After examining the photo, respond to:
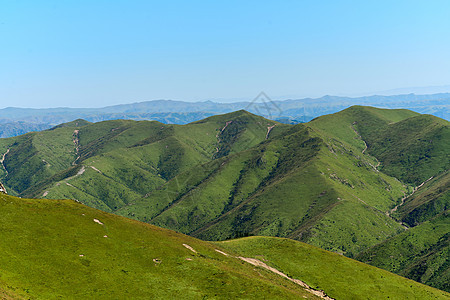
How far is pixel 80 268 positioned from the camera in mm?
65250

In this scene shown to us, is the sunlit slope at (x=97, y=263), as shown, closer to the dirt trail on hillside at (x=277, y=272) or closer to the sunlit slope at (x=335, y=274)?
the dirt trail on hillside at (x=277, y=272)

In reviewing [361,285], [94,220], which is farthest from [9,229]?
[361,285]

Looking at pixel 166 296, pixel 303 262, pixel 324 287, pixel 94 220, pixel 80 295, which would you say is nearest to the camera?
pixel 80 295

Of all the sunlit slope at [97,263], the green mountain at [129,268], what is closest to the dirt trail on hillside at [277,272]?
the green mountain at [129,268]

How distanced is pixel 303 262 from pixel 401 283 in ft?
105

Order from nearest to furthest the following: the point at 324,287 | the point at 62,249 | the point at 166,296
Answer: the point at 166,296, the point at 62,249, the point at 324,287

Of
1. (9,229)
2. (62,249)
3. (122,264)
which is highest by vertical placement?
(9,229)

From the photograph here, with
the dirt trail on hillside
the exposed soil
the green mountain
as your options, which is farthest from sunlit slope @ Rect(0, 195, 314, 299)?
the exposed soil

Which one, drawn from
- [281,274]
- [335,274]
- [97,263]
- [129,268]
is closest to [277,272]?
[281,274]

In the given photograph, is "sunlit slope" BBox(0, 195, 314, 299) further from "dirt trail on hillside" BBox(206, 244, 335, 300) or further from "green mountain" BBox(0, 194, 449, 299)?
"dirt trail on hillside" BBox(206, 244, 335, 300)

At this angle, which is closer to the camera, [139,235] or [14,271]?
[14,271]

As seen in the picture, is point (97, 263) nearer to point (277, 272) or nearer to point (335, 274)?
point (277, 272)

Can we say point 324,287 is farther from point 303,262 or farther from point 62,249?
point 62,249

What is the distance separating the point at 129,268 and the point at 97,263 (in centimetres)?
715
